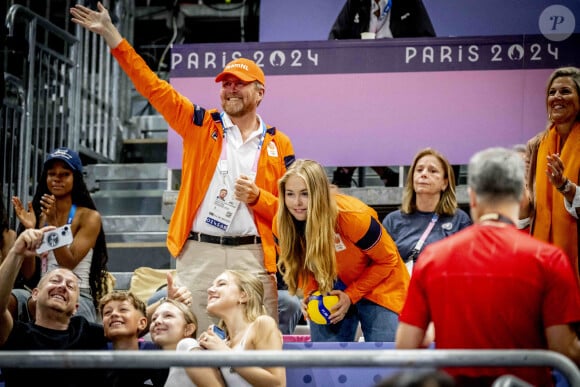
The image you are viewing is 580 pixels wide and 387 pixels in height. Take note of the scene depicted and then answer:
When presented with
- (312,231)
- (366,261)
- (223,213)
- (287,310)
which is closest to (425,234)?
(366,261)

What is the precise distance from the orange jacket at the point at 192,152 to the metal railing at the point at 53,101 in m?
2.16

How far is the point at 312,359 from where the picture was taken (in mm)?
2656

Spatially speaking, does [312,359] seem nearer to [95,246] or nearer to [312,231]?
[312,231]

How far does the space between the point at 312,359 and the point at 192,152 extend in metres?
2.36

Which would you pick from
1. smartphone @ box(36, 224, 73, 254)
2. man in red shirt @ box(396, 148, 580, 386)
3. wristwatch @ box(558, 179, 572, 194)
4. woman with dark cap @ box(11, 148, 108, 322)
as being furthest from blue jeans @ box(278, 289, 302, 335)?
man in red shirt @ box(396, 148, 580, 386)

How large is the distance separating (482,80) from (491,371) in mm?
4009

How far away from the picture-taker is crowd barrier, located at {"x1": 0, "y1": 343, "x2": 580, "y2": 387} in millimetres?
2564

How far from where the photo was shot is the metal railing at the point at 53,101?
683 cm

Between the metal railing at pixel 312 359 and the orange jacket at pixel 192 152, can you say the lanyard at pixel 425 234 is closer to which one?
the orange jacket at pixel 192 152

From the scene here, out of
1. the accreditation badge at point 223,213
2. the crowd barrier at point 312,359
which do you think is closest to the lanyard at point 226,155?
the accreditation badge at point 223,213

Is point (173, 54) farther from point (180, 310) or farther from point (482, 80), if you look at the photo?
point (180, 310)

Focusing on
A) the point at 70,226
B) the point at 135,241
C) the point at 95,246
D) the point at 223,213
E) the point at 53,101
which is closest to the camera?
the point at 223,213

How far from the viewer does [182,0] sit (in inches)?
389

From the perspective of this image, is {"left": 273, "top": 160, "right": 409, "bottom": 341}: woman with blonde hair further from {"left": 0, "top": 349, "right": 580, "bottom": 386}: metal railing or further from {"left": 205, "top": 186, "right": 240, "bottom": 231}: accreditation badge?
{"left": 0, "top": 349, "right": 580, "bottom": 386}: metal railing
